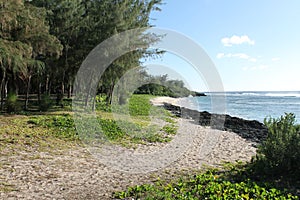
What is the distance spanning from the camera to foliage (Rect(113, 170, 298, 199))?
4.85 m

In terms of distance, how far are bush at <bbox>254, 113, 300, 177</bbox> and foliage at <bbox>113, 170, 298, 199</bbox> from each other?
0.94 meters

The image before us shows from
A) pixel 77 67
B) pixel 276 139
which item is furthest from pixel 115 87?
pixel 276 139

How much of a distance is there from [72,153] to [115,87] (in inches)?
572

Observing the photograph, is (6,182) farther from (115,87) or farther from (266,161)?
(115,87)

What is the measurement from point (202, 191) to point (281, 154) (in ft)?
7.69

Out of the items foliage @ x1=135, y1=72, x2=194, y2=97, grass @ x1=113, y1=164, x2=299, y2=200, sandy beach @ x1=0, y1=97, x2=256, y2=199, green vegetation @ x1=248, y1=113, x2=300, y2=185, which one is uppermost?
foliage @ x1=135, y1=72, x2=194, y2=97

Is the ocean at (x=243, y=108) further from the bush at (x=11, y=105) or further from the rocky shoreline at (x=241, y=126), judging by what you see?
the bush at (x=11, y=105)

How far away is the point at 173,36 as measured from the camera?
862 centimetres

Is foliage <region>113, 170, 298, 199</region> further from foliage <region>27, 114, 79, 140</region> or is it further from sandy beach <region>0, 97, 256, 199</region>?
foliage <region>27, 114, 79, 140</region>

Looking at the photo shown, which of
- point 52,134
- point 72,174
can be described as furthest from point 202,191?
point 52,134

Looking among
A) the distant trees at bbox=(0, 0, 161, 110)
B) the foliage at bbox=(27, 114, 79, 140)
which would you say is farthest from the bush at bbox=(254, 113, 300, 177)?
the distant trees at bbox=(0, 0, 161, 110)

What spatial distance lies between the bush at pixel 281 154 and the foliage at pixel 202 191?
944 millimetres

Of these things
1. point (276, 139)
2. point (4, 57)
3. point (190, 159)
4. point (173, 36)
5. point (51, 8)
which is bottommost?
point (190, 159)

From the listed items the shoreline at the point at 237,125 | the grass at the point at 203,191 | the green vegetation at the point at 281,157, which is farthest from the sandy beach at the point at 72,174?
the shoreline at the point at 237,125
